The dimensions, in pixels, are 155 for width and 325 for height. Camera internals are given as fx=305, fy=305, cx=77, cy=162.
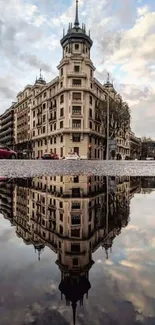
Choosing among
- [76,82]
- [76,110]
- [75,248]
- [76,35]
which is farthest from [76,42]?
[75,248]

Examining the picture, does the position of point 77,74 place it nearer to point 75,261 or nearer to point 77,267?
point 75,261

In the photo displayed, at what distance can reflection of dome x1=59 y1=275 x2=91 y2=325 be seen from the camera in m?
1.34

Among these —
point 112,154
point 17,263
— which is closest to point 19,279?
point 17,263

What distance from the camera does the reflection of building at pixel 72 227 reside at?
1.62 m

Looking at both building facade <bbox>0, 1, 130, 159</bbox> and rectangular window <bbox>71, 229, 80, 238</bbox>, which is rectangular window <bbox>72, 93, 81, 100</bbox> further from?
rectangular window <bbox>71, 229, 80, 238</bbox>

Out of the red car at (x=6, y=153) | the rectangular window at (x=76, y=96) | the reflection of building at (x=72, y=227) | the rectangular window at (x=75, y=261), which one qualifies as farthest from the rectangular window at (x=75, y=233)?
the rectangular window at (x=76, y=96)

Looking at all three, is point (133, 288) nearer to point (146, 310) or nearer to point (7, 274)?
point (146, 310)

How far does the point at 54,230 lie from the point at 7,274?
3.51 feet

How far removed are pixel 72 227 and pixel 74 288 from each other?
1.42 m

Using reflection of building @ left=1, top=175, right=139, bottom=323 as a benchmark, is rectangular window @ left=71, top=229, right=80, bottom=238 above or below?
below

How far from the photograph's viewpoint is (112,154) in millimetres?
69688

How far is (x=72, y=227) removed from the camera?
2.87m

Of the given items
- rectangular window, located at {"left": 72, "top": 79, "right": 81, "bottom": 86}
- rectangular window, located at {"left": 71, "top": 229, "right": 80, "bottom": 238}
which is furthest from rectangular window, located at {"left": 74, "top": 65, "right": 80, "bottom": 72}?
rectangular window, located at {"left": 71, "top": 229, "right": 80, "bottom": 238}

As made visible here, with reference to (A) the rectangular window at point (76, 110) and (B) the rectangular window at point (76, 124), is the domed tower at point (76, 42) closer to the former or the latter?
(A) the rectangular window at point (76, 110)
